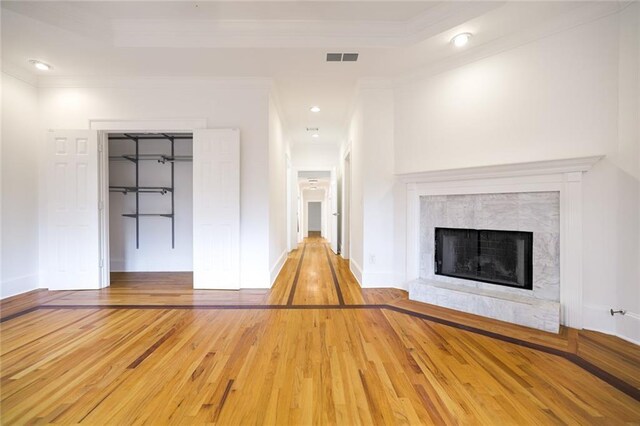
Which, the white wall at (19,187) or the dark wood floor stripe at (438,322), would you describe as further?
the white wall at (19,187)

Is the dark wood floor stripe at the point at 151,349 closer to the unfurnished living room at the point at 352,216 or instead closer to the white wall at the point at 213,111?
the unfurnished living room at the point at 352,216

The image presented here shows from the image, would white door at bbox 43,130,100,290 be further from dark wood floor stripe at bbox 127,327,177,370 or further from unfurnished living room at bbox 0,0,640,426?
dark wood floor stripe at bbox 127,327,177,370

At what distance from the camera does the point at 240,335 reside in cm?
216

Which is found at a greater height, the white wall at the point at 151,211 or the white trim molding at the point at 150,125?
the white trim molding at the point at 150,125

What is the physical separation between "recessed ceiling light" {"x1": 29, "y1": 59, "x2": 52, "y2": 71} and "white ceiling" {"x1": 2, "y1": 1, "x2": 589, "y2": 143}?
0.29 feet

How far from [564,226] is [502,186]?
0.61 meters

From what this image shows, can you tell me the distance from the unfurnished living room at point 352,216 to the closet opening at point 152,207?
Result: 37mm

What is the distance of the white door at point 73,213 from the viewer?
331 centimetres

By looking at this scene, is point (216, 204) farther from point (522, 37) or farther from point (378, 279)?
point (522, 37)

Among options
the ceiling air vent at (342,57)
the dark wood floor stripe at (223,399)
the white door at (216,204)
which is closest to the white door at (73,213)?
the white door at (216,204)

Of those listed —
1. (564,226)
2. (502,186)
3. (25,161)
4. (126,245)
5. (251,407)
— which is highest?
(25,161)

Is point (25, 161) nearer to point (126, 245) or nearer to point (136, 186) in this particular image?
Result: point (136, 186)

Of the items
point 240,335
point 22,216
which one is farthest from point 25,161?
point 240,335

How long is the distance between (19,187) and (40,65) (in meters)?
1.54
